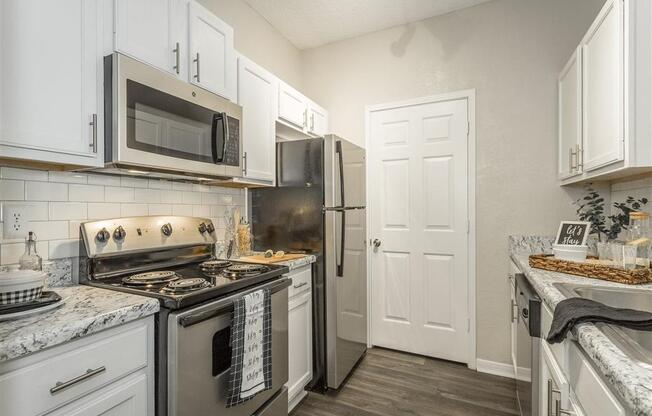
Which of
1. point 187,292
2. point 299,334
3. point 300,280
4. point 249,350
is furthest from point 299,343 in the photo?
point 187,292

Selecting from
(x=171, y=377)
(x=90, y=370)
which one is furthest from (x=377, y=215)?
(x=90, y=370)

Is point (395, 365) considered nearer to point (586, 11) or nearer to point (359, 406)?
point (359, 406)

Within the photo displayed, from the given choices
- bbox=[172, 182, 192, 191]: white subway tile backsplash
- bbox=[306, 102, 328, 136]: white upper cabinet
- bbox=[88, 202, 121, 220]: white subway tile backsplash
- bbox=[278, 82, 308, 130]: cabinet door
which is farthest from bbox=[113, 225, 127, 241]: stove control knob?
bbox=[306, 102, 328, 136]: white upper cabinet

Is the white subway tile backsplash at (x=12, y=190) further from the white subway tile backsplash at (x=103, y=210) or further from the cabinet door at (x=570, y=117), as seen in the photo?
the cabinet door at (x=570, y=117)

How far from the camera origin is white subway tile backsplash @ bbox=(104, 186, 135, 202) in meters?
1.64

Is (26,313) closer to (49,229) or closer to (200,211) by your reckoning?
(49,229)

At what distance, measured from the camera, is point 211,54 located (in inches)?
70.2

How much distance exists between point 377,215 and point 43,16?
8.17 feet

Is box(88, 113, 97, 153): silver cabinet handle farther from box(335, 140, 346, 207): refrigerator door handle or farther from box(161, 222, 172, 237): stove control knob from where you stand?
box(335, 140, 346, 207): refrigerator door handle

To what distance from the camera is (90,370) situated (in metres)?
1.00

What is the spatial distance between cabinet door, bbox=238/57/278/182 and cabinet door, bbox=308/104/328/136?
22.2 inches

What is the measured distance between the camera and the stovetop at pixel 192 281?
1.27m

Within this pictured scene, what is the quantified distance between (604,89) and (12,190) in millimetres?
2605

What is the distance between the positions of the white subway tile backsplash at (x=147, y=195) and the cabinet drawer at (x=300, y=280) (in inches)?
34.9
